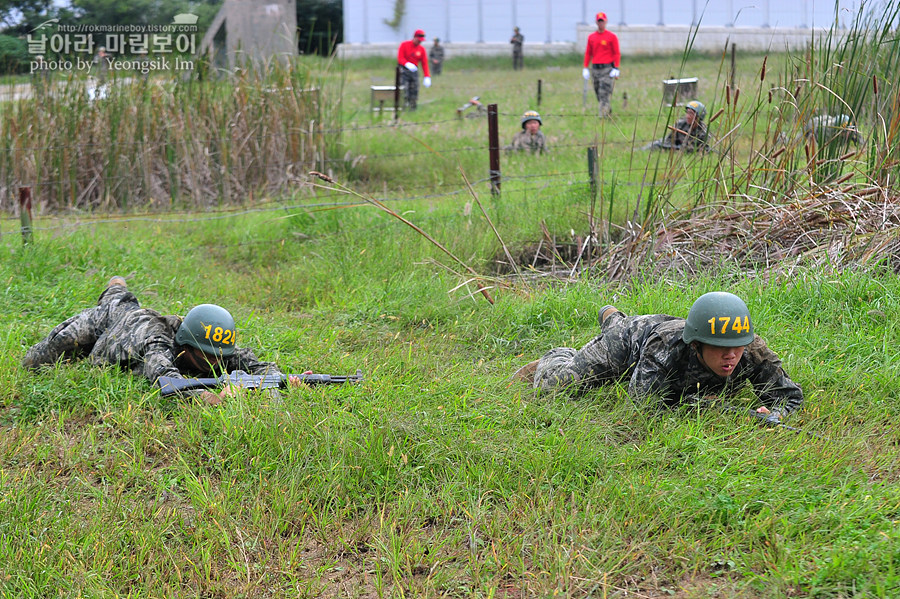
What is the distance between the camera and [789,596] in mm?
3096

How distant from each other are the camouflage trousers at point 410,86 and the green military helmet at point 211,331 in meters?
13.5

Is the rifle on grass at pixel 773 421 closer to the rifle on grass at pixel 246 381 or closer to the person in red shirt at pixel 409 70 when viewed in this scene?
the rifle on grass at pixel 246 381

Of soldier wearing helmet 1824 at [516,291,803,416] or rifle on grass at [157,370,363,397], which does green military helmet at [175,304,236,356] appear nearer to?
rifle on grass at [157,370,363,397]

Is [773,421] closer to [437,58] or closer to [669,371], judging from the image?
[669,371]

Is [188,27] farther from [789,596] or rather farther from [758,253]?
[789,596]

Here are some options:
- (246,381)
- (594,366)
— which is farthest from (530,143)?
(246,381)

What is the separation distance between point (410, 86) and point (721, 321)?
14733mm

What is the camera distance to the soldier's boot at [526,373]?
4.89m

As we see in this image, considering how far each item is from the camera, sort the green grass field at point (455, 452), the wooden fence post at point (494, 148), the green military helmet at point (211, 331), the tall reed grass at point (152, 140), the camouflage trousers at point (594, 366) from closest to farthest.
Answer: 1. the green grass field at point (455, 452)
2. the camouflage trousers at point (594, 366)
3. the green military helmet at point (211, 331)
4. the wooden fence post at point (494, 148)
5. the tall reed grass at point (152, 140)

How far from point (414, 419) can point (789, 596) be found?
189 cm

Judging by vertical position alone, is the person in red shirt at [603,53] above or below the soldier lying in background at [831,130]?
above

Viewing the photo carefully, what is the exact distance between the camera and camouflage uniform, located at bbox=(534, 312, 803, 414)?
4328 millimetres

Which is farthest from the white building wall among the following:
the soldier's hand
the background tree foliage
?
the soldier's hand

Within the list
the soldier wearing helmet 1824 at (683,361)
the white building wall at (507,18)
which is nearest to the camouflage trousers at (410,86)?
the soldier wearing helmet 1824 at (683,361)
